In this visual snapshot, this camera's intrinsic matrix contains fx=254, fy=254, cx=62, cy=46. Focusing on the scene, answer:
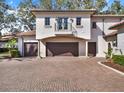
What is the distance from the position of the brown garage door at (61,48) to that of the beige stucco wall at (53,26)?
6.23ft

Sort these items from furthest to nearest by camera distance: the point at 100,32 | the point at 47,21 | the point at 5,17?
1. the point at 5,17
2. the point at 100,32
3. the point at 47,21

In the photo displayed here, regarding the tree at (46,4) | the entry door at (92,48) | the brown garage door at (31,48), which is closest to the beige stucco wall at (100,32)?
the entry door at (92,48)

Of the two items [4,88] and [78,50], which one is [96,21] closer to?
[78,50]

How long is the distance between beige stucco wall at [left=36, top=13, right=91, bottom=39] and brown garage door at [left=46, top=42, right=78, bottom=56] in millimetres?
1898

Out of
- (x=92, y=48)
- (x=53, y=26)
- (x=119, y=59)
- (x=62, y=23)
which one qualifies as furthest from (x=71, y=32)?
(x=119, y=59)

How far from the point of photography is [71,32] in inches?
1307

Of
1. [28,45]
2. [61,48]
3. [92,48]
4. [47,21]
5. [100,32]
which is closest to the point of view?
[47,21]

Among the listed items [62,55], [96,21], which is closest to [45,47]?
[62,55]

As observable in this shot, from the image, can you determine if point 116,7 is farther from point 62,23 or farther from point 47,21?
point 47,21

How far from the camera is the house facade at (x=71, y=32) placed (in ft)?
109

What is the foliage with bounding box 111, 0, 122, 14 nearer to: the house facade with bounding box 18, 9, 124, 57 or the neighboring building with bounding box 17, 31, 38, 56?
the house facade with bounding box 18, 9, 124, 57

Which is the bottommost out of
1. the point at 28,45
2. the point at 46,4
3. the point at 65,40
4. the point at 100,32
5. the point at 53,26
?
the point at 28,45

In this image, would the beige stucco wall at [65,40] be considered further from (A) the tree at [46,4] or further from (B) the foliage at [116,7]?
(B) the foliage at [116,7]

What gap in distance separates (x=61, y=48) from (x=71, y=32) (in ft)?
10.3
